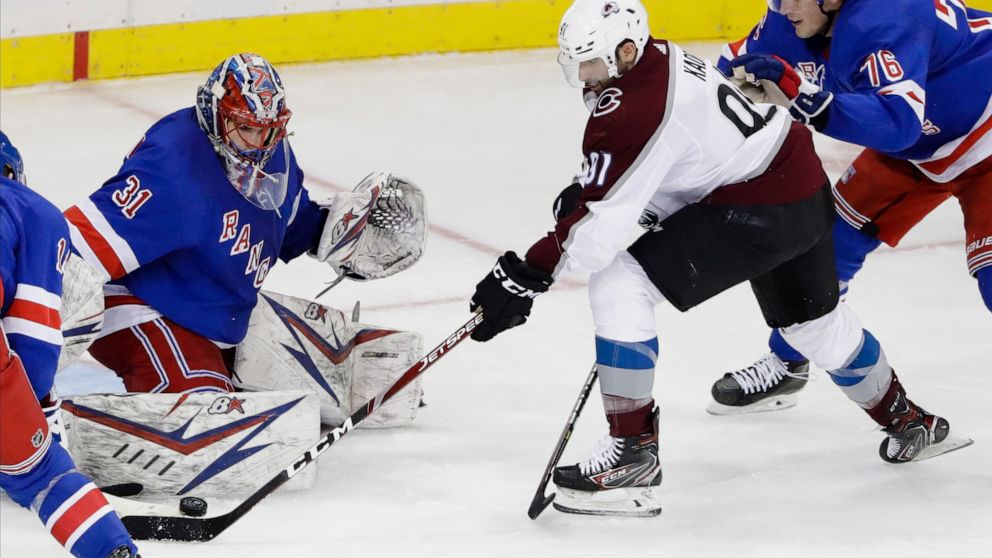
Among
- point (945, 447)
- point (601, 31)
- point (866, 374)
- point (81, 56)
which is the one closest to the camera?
point (601, 31)

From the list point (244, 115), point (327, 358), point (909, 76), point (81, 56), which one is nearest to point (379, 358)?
point (327, 358)

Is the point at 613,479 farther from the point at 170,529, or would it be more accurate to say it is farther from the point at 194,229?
the point at 194,229

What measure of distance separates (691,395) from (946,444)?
0.65 meters

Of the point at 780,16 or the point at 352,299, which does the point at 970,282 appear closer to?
the point at 780,16

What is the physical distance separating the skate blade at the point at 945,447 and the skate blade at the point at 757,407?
1.38 ft

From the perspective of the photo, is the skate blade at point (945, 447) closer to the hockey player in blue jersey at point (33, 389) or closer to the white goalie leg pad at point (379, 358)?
the white goalie leg pad at point (379, 358)

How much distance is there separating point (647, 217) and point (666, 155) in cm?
31

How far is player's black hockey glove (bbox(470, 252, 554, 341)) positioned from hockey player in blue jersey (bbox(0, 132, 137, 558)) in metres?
0.84

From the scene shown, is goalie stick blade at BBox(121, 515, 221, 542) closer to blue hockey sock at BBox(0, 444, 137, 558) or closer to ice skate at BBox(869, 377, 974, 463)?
blue hockey sock at BBox(0, 444, 137, 558)

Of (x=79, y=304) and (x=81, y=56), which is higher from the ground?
(x=79, y=304)

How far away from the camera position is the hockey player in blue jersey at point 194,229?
3.18 m

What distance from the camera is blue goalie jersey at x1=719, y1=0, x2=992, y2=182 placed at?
3.23 metres

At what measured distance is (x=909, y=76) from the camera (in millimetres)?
3240

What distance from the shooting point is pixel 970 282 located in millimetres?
4770
